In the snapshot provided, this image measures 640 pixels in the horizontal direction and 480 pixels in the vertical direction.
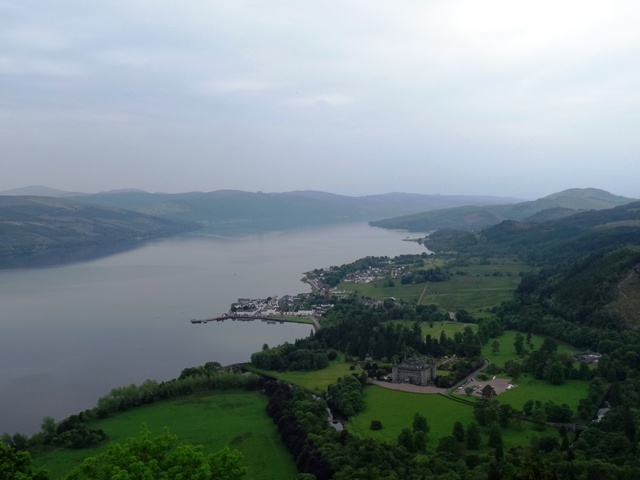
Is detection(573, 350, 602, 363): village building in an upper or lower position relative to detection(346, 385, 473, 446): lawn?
upper

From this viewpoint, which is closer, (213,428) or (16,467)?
(16,467)

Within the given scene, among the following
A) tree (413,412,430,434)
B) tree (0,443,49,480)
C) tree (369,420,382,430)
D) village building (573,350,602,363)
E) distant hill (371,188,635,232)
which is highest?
distant hill (371,188,635,232)

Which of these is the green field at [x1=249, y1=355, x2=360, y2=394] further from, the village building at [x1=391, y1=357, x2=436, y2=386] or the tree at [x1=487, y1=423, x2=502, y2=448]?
the tree at [x1=487, y1=423, x2=502, y2=448]

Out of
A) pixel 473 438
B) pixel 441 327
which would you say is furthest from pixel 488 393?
pixel 441 327

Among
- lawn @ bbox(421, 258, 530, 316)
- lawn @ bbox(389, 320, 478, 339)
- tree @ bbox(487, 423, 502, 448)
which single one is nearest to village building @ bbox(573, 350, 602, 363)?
lawn @ bbox(389, 320, 478, 339)

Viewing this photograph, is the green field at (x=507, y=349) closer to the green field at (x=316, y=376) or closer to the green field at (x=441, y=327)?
the green field at (x=441, y=327)

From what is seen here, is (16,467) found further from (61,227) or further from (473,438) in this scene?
(61,227)

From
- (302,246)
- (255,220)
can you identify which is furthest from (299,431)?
(255,220)
